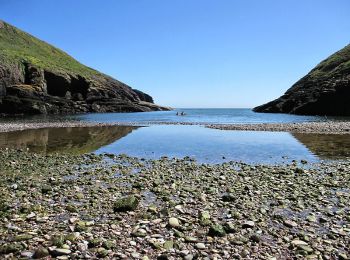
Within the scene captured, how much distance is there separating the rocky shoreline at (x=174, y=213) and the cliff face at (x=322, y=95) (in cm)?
11458

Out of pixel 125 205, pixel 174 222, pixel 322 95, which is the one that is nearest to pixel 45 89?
pixel 322 95

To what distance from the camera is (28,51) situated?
543 ft

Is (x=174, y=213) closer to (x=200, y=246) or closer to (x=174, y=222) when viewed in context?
(x=174, y=222)

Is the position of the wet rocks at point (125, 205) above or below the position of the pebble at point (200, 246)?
above

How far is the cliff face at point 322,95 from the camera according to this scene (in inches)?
4833

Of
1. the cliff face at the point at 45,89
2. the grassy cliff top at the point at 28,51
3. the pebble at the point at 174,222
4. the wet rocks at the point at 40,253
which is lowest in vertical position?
the wet rocks at the point at 40,253

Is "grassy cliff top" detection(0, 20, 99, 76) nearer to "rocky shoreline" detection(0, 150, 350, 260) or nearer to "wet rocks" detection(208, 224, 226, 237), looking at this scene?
"rocky shoreline" detection(0, 150, 350, 260)

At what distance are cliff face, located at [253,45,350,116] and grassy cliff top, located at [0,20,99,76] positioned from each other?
98758mm

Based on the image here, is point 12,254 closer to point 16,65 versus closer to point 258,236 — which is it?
point 258,236

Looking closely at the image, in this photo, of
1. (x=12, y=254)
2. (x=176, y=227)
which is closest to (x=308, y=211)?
(x=176, y=227)

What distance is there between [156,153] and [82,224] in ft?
59.8

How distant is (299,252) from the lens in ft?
29.3

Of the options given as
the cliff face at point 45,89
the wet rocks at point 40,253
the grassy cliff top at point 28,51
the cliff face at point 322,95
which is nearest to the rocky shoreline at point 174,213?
the wet rocks at point 40,253

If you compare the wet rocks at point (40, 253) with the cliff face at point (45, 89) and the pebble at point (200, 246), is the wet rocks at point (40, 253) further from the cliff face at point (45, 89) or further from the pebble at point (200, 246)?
the cliff face at point (45, 89)
